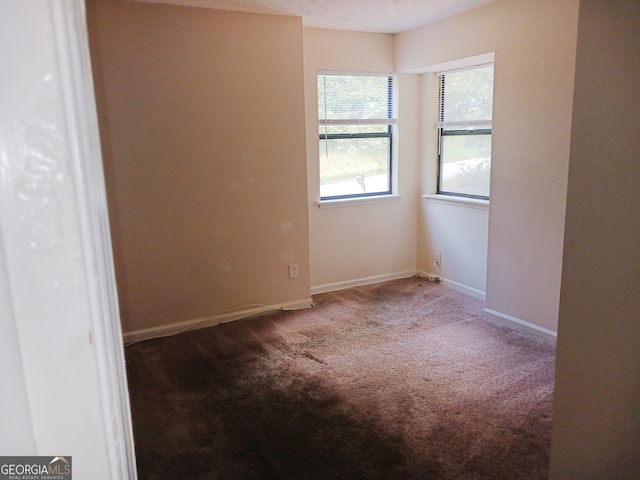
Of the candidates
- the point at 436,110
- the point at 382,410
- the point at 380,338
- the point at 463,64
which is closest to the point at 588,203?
the point at 382,410

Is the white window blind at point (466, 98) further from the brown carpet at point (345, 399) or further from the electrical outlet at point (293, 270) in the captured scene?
the electrical outlet at point (293, 270)

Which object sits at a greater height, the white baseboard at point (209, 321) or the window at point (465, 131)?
the window at point (465, 131)

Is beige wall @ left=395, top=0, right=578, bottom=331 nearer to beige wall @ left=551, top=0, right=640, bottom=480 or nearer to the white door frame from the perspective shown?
beige wall @ left=551, top=0, right=640, bottom=480

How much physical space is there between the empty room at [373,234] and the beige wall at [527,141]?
0.7 inches

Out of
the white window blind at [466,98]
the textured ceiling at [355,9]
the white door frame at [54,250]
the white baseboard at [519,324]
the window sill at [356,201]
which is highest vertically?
the textured ceiling at [355,9]

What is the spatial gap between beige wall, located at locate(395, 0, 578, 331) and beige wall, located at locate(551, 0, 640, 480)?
2.15 m

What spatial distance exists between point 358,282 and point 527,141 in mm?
2162

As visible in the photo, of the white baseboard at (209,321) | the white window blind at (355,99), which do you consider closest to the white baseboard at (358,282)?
the white baseboard at (209,321)

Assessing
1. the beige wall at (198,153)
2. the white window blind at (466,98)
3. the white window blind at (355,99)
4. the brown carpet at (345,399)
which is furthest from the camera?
the white window blind at (355,99)

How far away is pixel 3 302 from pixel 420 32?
458 centimetres

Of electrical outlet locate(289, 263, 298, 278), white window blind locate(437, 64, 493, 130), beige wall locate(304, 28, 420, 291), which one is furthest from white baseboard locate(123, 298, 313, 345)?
white window blind locate(437, 64, 493, 130)

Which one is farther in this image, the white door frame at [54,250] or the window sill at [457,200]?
the window sill at [457,200]

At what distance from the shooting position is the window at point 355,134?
4.50 meters

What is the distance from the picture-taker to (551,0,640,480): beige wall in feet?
3.80
